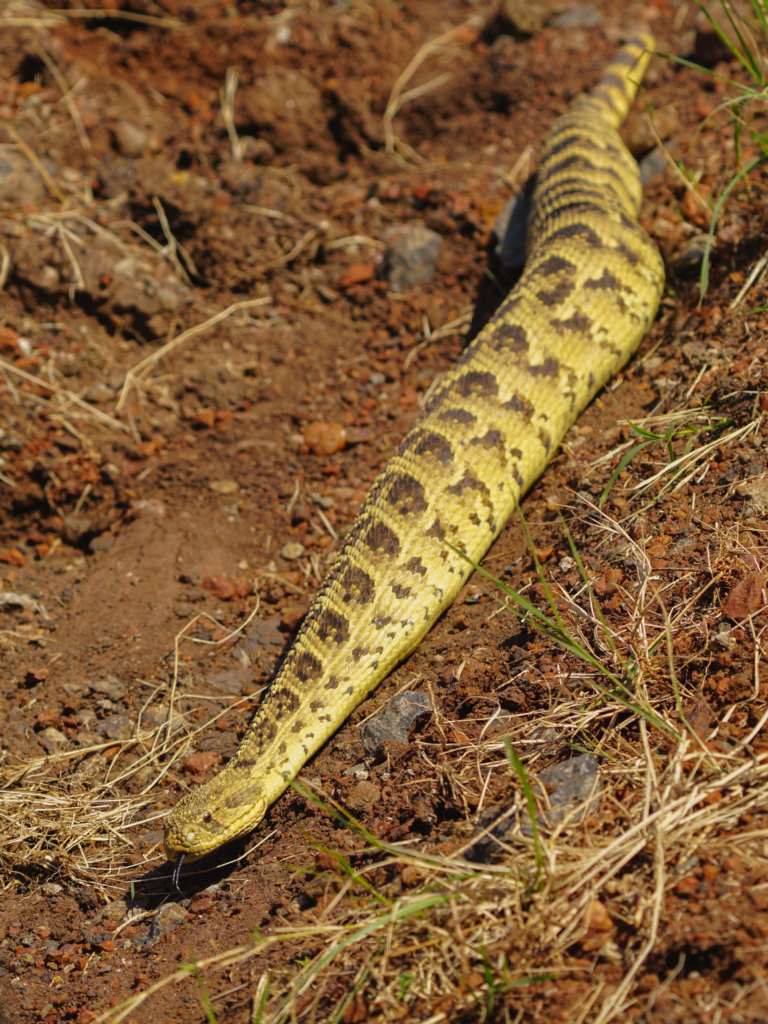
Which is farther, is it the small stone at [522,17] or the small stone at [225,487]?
the small stone at [522,17]

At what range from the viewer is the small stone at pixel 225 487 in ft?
16.0

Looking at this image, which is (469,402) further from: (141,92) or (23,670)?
(141,92)

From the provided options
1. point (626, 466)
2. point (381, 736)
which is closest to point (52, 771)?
point (381, 736)

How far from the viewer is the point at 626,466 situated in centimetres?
384

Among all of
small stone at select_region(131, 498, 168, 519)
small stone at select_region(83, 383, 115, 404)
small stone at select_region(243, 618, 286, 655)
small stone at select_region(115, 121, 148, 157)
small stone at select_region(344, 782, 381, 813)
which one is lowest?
small stone at select_region(243, 618, 286, 655)

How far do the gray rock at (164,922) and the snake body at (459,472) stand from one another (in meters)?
0.21

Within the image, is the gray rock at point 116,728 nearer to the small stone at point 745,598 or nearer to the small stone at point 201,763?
the small stone at point 201,763

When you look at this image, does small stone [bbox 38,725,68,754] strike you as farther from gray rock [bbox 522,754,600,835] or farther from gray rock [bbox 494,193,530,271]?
gray rock [bbox 494,193,530,271]

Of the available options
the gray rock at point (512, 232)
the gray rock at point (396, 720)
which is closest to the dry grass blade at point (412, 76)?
the gray rock at point (512, 232)

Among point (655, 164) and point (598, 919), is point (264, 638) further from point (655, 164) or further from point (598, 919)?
point (655, 164)

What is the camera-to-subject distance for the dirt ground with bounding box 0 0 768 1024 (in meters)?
2.32

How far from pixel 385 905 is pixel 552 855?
53 centimetres

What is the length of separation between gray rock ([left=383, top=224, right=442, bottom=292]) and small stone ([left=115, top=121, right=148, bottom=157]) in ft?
7.75

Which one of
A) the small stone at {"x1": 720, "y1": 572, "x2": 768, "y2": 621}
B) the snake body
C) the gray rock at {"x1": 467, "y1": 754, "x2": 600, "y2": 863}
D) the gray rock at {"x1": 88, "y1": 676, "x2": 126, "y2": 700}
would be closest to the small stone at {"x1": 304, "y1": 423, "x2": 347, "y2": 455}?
the snake body
